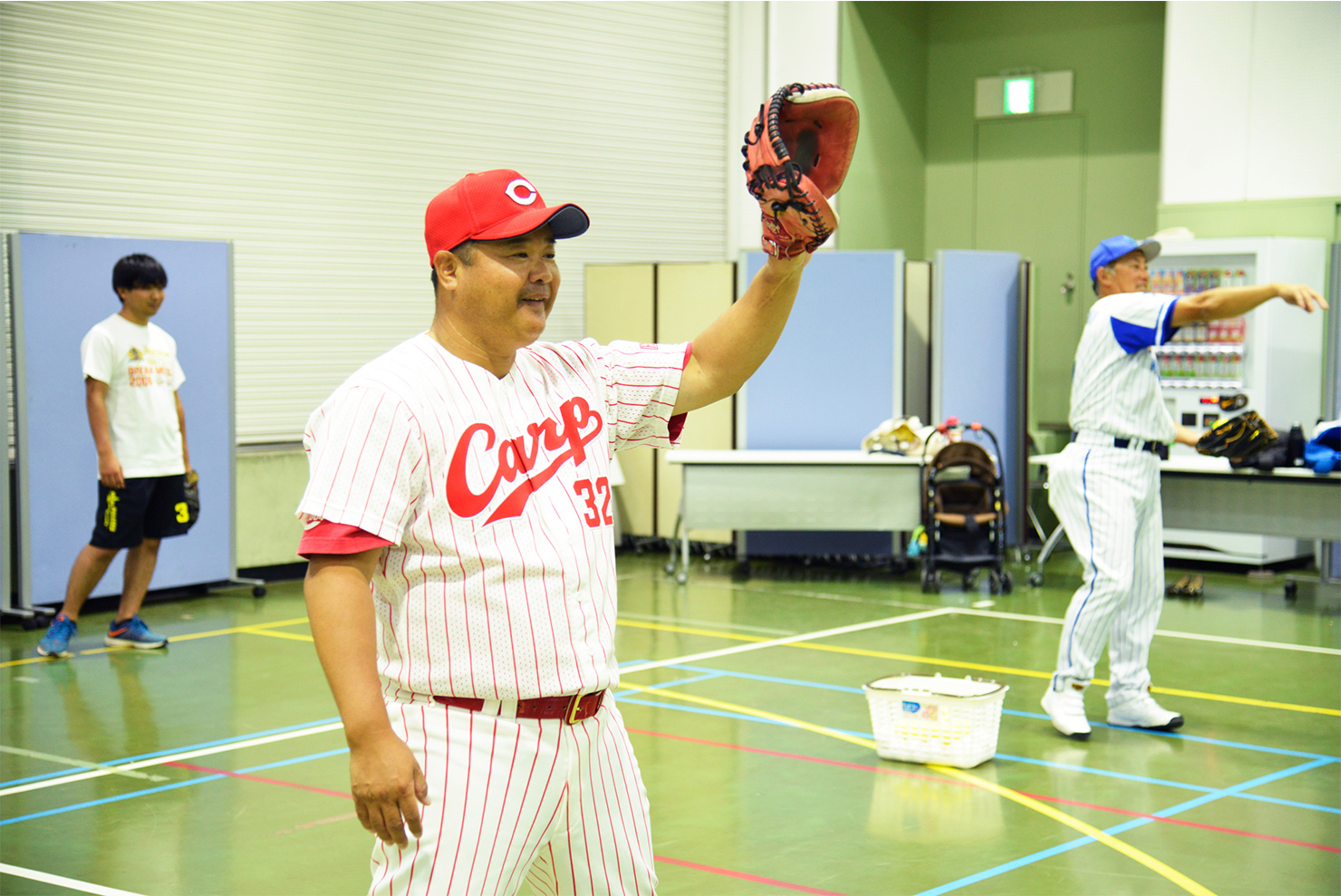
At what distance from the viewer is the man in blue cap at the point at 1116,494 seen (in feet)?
19.8

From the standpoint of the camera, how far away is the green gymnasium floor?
4.55 metres

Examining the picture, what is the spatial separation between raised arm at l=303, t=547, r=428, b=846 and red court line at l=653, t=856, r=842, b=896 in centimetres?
239

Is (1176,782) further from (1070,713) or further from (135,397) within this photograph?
(135,397)

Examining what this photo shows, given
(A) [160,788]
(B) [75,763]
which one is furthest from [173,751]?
(A) [160,788]

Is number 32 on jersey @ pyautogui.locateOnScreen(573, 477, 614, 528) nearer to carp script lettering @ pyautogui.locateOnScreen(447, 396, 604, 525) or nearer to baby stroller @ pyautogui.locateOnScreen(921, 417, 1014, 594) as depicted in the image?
carp script lettering @ pyautogui.locateOnScreen(447, 396, 604, 525)

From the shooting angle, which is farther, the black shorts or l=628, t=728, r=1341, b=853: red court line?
the black shorts

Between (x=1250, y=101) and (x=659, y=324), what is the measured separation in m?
5.43

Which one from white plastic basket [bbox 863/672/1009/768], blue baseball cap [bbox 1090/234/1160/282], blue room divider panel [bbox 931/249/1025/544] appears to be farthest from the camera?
blue room divider panel [bbox 931/249/1025/544]

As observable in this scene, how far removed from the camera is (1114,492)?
19.8ft

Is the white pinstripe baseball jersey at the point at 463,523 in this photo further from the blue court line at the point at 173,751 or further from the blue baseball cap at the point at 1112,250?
the blue baseball cap at the point at 1112,250

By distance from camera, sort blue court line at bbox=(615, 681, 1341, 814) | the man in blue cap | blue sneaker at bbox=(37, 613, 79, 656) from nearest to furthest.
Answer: blue court line at bbox=(615, 681, 1341, 814)
the man in blue cap
blue sneaker at bbox=(37, 613, 79, 656)

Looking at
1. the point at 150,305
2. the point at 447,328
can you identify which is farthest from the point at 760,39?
the point at 447,328

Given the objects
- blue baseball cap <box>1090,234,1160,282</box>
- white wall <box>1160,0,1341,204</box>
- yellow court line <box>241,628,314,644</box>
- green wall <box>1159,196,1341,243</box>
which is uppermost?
white wall <box>1160,0,1341,204</box>

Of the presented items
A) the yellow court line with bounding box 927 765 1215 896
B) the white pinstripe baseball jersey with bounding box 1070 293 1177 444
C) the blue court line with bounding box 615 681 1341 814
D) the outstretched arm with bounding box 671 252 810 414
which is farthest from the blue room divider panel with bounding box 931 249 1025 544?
the outstretched arm with bounding box 671 252 810 414
